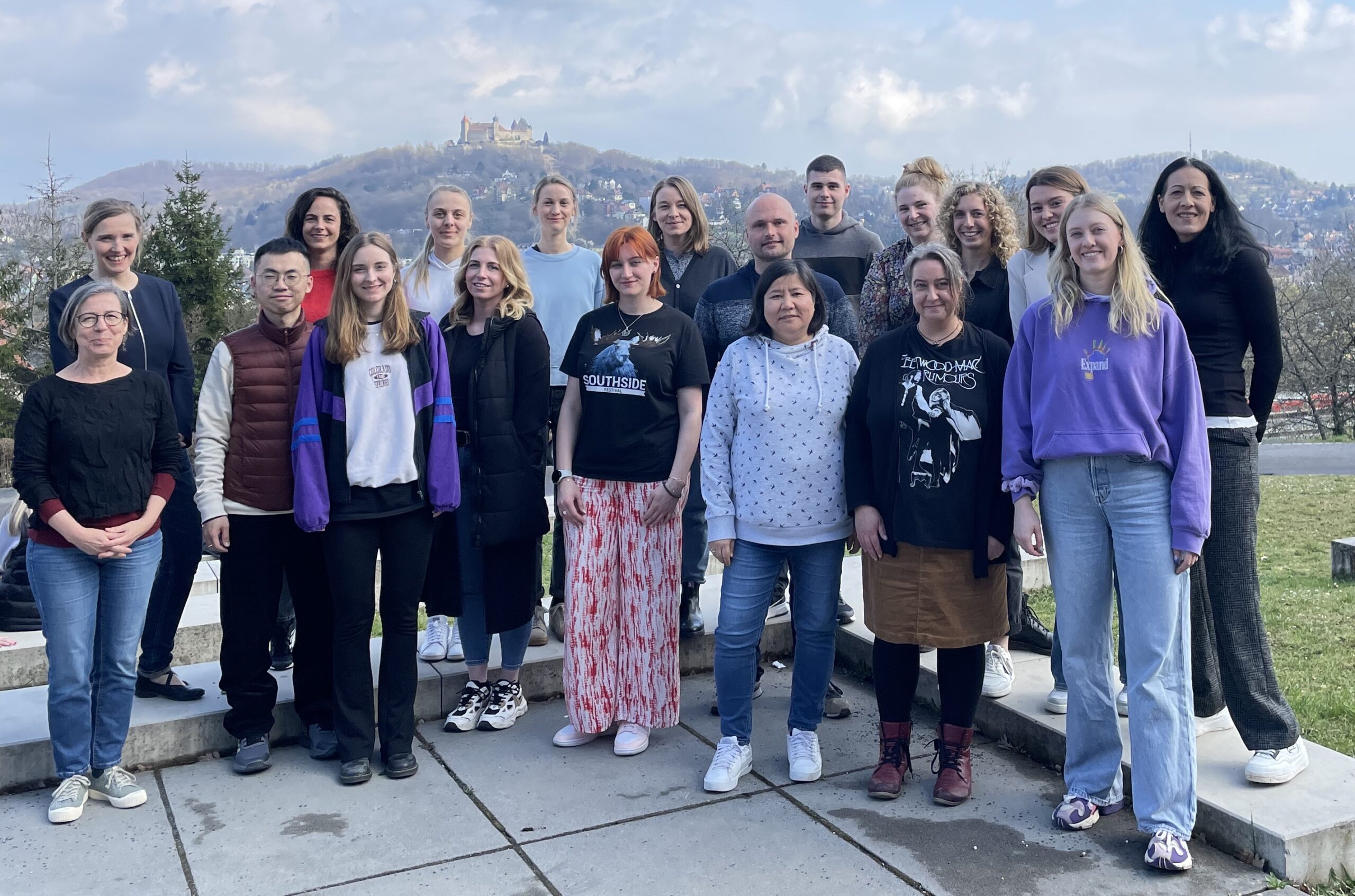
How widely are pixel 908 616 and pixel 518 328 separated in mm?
1942

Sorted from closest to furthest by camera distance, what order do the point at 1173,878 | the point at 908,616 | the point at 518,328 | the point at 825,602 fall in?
the point at 1173,878 < the point at 908,616 < the point at 825,602 < the point at 518,328

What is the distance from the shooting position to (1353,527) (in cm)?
1085

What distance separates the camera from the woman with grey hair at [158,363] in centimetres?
436

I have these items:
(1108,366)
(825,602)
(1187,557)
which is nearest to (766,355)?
(825,602)

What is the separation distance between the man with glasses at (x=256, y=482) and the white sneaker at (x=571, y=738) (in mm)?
1141

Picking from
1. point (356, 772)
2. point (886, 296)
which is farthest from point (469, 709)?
point (886, 296)

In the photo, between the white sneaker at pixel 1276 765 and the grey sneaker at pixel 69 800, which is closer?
the white sneaker at pixel 1276 765

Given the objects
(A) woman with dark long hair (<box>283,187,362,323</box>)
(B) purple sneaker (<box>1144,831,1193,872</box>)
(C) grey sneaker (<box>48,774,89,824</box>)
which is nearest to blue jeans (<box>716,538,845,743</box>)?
(B) purple sneaker (<box>1144,831,1193,872</box>)

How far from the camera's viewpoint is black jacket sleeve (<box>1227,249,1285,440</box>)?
3531 mm

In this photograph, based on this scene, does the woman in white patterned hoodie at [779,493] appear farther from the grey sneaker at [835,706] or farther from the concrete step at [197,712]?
the concrete step at [197,712]

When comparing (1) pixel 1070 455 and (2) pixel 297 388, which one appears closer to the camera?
(1) pixel 1070 455

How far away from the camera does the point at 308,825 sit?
3.75 metres

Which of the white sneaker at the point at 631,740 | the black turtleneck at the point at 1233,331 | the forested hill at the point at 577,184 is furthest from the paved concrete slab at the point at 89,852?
the forested hill at the point at 577,184

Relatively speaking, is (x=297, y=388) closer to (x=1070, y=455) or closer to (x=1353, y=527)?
(x=1070, y=455)
